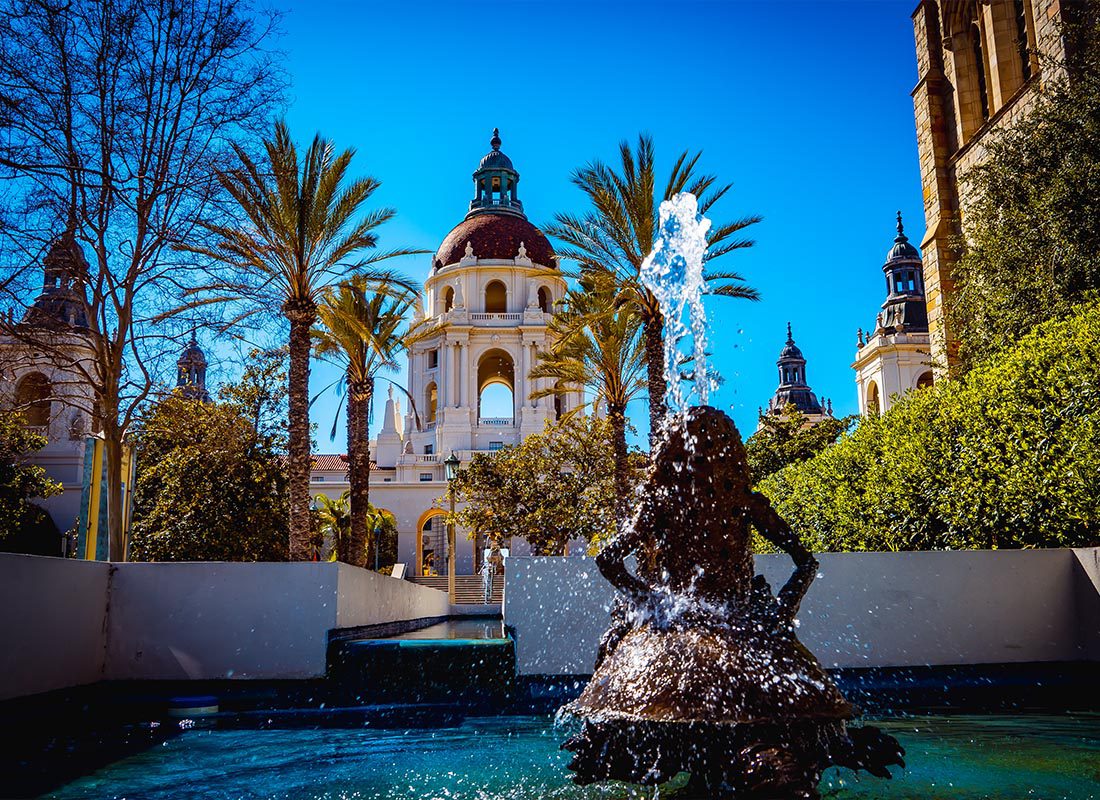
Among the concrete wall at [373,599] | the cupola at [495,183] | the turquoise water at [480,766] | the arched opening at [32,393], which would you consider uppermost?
the cupola at [495,183]

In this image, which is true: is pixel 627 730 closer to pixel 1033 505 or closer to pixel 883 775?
pixel 883 775

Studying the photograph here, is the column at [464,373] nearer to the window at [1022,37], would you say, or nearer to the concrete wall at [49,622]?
the window at [1022,37]

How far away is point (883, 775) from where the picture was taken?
383cm

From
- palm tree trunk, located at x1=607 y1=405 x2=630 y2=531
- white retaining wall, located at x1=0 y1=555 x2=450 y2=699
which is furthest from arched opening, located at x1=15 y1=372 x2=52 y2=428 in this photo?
palm tree trunk, located at x1=607 y1=405 x2=630 y2=531

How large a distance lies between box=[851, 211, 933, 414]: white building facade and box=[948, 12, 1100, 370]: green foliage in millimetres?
39885

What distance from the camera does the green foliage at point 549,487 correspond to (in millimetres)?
33125

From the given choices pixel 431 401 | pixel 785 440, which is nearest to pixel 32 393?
pixel 785 440

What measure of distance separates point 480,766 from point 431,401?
54.7 m

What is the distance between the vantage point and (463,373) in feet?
182

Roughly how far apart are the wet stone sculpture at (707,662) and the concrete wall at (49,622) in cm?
602

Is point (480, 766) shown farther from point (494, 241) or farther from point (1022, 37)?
point (494, 241)

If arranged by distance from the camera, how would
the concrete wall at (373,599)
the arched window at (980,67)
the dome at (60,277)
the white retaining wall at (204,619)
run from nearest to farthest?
the white retaining wall at (204,619) → the concrete wall at (373,599) → the dome at (60,277) → the arched window at (980,67)

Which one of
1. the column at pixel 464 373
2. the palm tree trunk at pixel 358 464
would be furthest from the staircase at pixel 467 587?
the palm tree trunk at pixel 358 464

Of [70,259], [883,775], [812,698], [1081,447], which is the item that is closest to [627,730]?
[812,698]
